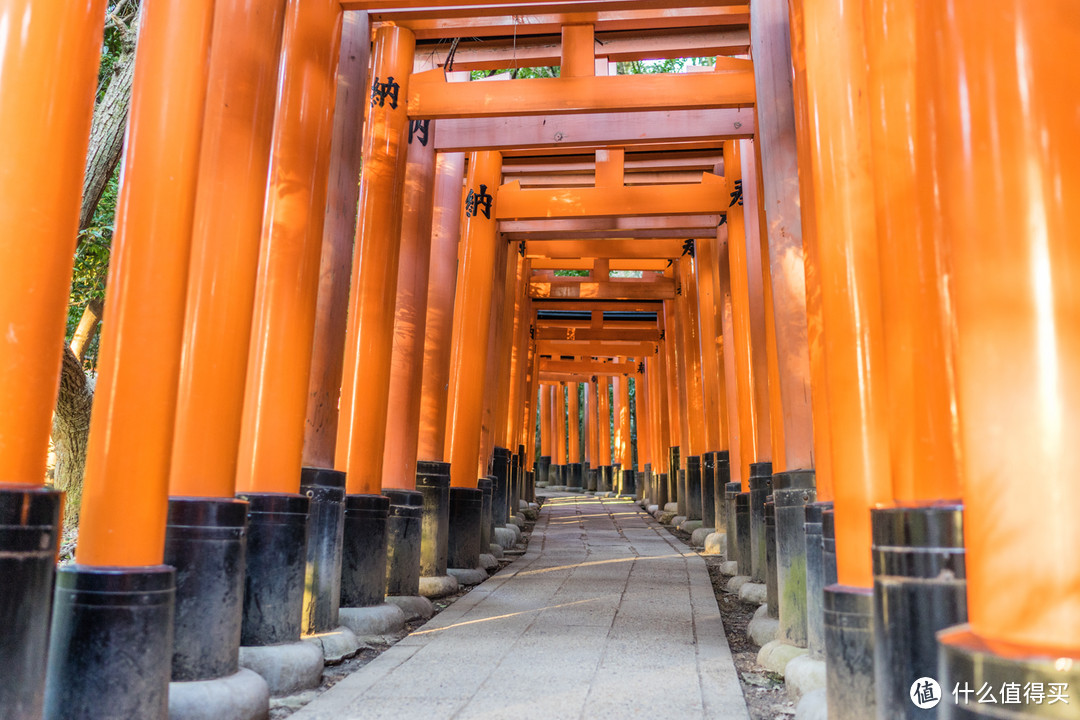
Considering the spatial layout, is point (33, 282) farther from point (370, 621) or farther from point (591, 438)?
point (591, 438)

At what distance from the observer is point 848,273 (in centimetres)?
293

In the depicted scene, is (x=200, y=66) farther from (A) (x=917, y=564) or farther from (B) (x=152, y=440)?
(A) (x=917, y=564)

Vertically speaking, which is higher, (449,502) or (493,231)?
(493,231)

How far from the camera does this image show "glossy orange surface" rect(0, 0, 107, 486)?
2.37 m

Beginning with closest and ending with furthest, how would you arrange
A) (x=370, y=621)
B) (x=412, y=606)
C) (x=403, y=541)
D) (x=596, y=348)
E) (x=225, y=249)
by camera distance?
(x=225, y=249)
(x=370, y=621)
(x=412, y=606)
(x=403, y=541)
(x=596, y=348)

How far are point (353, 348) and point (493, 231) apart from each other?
351 cm

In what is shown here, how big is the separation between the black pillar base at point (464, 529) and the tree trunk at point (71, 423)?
2.95 meters

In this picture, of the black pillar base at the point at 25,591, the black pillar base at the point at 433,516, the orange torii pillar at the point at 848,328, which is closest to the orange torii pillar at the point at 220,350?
the black pillar base at the point at 25,591

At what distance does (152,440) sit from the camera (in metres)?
2.82

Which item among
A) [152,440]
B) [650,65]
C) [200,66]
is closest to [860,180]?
[200,66]

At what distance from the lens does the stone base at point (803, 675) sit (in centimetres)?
338

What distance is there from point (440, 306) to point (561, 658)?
12.6 ft

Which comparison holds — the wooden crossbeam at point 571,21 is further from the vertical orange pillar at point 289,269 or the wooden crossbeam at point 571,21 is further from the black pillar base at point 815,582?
the black pillar base at point 815,582

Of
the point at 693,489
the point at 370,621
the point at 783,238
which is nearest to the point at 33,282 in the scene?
the point at 370,621
